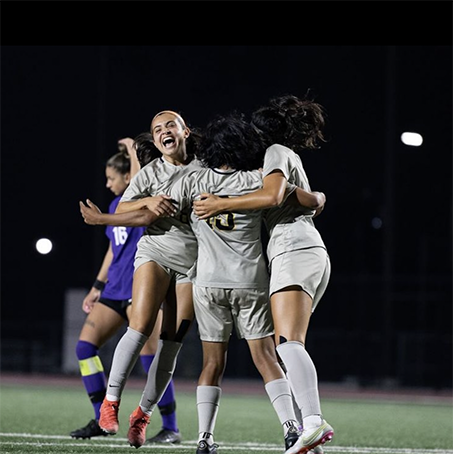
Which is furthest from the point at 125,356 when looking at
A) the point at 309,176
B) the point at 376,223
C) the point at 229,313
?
the point at 309,176

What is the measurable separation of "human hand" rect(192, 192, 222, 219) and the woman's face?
59 cm

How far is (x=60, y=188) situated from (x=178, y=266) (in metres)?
22.6

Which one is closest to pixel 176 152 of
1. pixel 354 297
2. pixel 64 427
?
pixel 64 427

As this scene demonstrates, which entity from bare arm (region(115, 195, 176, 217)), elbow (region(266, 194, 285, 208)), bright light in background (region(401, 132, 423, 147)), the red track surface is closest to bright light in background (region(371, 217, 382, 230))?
bright light in background (region(401, 132, 423, 147))

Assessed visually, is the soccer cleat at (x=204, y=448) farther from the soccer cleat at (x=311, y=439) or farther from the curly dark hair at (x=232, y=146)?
the curly dark hair at (x=232, y=146)

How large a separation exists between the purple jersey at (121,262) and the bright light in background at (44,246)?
20.8 m

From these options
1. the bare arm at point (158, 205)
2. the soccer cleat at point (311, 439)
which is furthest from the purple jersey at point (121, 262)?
the soccer cleat at point (311, 439)

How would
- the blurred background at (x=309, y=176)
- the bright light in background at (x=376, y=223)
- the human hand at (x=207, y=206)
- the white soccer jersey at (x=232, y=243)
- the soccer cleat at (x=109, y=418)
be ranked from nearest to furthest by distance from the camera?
the human hand at (x=207, y=206), the white soccer jersey at (x=232, y=243), the soccer cleat at (x=109, y=418), the blurred background at (x=309, y=176), the bright light in background at (x=376, y=223)

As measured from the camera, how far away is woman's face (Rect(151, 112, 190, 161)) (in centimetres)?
548

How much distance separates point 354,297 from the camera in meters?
21.1

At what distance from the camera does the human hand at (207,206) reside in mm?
4945

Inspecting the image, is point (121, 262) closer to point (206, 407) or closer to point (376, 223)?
point (206, 407)

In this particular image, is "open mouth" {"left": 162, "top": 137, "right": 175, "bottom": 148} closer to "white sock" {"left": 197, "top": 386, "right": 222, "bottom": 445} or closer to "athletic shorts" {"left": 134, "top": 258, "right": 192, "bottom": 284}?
"athletic shorts" {"left": 134, "top": 258, "right": 192, "bottom": 284}

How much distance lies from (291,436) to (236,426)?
3.45 meters
